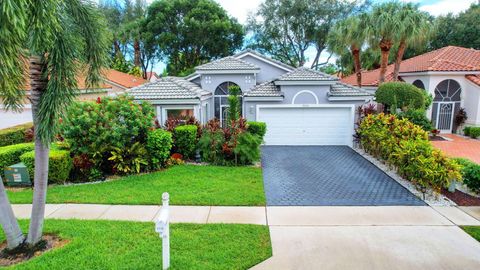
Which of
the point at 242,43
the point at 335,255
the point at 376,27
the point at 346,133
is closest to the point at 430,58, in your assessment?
the point at 376,27

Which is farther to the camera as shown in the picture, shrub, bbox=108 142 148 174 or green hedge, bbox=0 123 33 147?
green hedge, bbox=0 123 33 147

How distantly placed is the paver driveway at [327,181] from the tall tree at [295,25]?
74.7ft

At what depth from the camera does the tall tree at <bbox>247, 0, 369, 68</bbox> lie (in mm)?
32094

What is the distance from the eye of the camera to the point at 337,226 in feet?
21.5

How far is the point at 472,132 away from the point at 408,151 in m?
11.9

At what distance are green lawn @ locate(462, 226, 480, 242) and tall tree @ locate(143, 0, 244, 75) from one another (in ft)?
85.3

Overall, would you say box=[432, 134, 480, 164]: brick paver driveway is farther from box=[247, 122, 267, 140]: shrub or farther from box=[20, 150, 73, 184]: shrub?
box=[20, 150, 73, 184]: shrub

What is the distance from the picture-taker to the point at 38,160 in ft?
17.2

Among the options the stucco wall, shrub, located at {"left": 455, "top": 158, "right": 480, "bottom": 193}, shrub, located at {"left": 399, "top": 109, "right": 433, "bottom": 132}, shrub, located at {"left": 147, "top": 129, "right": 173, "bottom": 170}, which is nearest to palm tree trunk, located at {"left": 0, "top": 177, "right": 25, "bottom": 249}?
shrub, located at {"left": 147, "top": 129, "right": 173, "bottom": 170}

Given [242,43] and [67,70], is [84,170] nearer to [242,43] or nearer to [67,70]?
[67,70]

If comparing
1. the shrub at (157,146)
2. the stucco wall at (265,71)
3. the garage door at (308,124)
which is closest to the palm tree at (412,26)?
the garage door at (308,124)

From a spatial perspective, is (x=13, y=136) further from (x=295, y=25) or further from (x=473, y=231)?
(x=295, y=25)

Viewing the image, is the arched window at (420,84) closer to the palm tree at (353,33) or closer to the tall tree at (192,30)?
the palm tree at (353,33)

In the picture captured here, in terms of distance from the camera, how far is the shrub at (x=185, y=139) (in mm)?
12141
